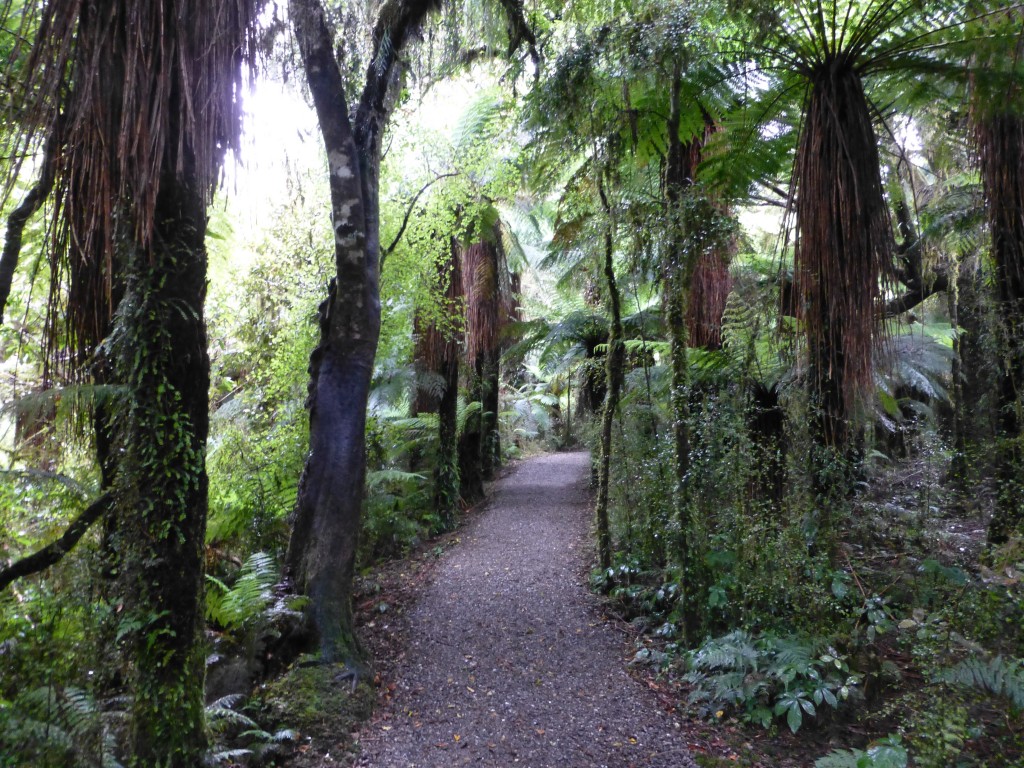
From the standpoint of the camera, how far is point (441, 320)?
340 inches

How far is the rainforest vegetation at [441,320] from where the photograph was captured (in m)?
2.64

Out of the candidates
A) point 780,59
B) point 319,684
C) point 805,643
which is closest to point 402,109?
point 780,59

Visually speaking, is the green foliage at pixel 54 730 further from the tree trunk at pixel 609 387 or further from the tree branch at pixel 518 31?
the tree branch at pixel 518 31

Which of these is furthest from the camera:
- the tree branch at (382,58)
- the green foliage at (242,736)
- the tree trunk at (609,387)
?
the tree trunk at (609,387)

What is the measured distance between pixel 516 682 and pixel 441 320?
522 cm

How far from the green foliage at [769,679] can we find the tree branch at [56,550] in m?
3.54

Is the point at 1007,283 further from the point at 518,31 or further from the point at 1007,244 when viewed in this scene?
the point at 518,31

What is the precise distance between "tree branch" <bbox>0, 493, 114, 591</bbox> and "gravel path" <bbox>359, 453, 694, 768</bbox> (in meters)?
2.17

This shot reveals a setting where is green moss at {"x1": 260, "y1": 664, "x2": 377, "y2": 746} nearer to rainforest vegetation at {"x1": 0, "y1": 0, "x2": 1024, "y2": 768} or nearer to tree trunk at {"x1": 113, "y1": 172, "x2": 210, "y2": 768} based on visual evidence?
rainforest vegetation at {"x1": 0, "y1": 0, "x2": 1024, "y2": 768}

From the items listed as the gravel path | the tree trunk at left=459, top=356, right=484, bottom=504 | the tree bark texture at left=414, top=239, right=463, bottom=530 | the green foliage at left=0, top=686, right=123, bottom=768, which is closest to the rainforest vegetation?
the green foliage at left=0, top=686, right=123, bottom=768

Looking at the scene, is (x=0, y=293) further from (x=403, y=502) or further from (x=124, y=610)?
(x=403, y=502)

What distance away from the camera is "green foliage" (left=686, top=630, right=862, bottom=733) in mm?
3479

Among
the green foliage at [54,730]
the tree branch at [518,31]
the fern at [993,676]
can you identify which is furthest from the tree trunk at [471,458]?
the fern at [993,676]

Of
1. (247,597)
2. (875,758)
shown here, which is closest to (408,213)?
(247,597)
